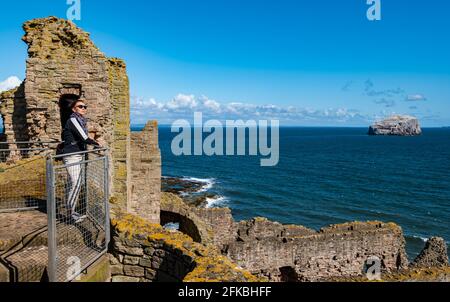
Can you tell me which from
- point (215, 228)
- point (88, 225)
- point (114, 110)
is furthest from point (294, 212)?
point (88, 225)

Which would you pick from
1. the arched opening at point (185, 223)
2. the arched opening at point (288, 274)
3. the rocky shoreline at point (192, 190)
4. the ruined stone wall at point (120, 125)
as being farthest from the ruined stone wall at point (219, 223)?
the rocky shoreline at point (192, 190)

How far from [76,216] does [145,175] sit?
12045mm

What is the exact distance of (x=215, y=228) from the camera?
2262 cm

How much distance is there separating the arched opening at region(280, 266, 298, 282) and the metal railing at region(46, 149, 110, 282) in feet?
48.9

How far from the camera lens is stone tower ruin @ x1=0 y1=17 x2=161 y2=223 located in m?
13.0

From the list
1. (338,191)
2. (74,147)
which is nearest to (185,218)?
(74,147)

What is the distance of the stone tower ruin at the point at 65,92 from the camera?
1298cm

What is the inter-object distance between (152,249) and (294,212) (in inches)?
1883

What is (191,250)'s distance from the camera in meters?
6.71

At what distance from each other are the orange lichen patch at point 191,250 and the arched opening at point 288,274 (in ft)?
48.2

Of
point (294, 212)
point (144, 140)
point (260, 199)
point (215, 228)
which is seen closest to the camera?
point (144, 140)

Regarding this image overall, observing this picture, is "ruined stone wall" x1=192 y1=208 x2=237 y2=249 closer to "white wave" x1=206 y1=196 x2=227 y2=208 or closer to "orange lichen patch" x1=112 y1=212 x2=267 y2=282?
"orange lichen patch" x1=112 y1=212 x2=267 y2=282

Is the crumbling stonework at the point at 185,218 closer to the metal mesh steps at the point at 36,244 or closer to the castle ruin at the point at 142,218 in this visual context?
the castle ruin at the point at 142,218
